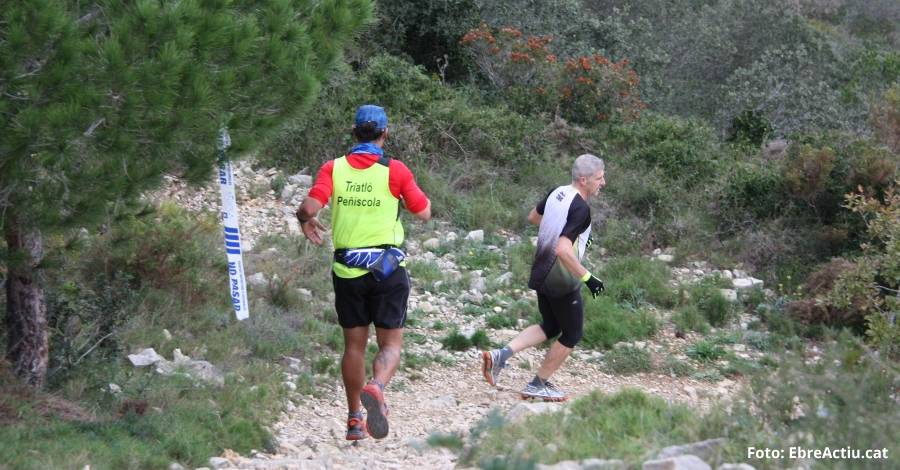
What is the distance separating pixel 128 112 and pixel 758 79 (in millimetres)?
13994

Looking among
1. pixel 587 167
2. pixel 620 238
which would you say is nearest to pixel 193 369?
pixel 587 167

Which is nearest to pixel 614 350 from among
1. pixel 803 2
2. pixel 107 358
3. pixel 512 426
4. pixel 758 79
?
pixel 512 426

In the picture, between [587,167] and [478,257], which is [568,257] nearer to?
[587,167]

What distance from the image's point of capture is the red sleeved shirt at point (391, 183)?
5.82 m

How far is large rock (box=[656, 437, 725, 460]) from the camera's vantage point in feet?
15.5

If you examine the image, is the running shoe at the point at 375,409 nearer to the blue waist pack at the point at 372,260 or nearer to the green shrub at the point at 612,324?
the blue waist pack at the point at 372,260

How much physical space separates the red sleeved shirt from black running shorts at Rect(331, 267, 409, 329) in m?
0.39

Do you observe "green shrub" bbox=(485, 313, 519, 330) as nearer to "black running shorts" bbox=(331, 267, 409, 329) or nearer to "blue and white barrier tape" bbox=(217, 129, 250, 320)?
"blue and white barrier tape" bbox=(217, 129, 250, 320)

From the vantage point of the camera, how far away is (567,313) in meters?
7.02

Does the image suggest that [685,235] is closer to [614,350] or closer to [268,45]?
[614,350]

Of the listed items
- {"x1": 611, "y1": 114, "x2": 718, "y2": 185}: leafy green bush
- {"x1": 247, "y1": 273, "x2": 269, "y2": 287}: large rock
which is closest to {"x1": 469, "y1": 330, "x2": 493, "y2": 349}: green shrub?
{"x1": 247, "y1": 273, "x2": 269, "y2": 287}: large rock

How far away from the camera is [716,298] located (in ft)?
33.6

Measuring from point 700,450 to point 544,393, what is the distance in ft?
8.16

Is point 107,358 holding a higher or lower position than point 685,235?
higher
